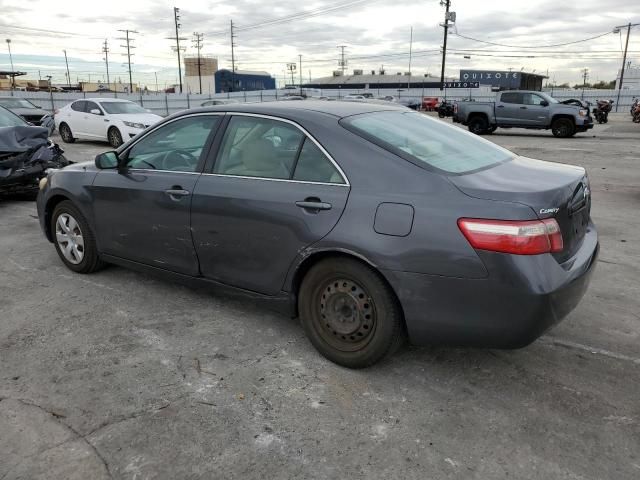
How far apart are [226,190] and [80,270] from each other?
2.15 metres

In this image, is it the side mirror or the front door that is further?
the side mirror

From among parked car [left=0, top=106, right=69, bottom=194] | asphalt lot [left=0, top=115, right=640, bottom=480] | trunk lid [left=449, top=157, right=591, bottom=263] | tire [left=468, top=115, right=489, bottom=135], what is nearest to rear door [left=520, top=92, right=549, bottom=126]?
tire [left=468, top=115, right=489, bottom=135]

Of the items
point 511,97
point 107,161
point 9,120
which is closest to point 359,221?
point 107,161

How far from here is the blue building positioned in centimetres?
8356

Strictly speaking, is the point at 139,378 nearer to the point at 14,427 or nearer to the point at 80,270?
the point at 14,427

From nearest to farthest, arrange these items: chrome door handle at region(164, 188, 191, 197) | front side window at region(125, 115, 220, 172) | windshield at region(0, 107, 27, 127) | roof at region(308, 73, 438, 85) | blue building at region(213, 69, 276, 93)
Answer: chrome door handle at region(164, 188, 191, 197) → front side window at region(125, 115, 220, 172) → windshield at region(0, 107, 27, 127) → blue building at region(213, 69, 276, 93) → roof at region(308, 73, 438, 85)

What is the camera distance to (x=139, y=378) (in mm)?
3164

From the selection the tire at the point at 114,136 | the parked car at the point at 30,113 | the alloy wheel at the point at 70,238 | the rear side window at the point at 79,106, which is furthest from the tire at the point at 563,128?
the alloy wheel at the point at 70,238

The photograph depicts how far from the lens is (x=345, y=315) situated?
3.14 meters

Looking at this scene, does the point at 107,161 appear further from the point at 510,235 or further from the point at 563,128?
the point at 563,128

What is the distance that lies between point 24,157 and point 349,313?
6.87 metres

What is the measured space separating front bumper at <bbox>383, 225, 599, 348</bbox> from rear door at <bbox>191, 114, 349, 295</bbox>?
2.06 ft

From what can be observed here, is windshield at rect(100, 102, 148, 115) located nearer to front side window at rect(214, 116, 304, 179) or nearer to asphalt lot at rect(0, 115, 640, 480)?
asphalt lot at rect(0, 115, 640, 480)

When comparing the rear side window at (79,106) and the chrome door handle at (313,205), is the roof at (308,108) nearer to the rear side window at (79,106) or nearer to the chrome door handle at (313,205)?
the chrome door handle at (313,205)
